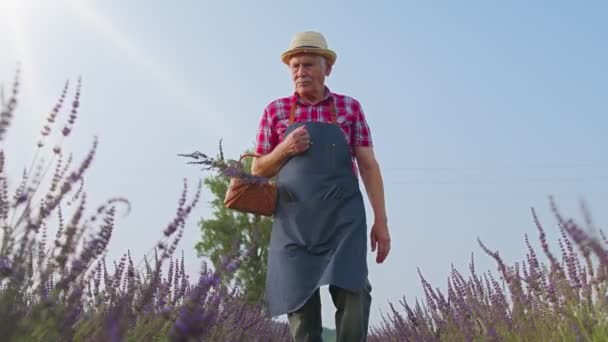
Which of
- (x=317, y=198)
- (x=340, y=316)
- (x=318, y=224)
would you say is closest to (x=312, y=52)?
(x=317, y=198)

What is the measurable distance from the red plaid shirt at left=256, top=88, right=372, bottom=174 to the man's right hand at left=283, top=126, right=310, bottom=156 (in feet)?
0.63

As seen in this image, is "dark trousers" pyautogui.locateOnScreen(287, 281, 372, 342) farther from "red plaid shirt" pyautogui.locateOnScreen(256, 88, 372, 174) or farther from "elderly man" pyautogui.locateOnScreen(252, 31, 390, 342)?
"red plaid shirt" pyautogui.locateOnScreen(256, 88, 372, 174)

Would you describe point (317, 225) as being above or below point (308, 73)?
below

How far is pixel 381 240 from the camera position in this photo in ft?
12.4

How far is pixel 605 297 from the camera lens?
9.09 ft

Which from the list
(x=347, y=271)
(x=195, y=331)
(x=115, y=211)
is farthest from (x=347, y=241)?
(x=195, y=331)

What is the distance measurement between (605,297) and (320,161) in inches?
57.0

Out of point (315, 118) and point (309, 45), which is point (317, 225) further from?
point (309, 45)

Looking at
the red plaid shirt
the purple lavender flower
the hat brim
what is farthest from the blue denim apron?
the purple lavender flower

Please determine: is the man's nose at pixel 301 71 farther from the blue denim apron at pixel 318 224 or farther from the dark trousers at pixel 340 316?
the dark trousers at pixel 340 316

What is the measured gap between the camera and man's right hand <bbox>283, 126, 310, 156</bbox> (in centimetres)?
361

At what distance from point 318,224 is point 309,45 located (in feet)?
3.00

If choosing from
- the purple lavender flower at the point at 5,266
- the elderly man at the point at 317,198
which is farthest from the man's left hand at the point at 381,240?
the purple lavender flower at the point at 5,266

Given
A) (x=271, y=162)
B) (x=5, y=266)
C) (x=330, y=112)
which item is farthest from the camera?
(x=330, y=112)
